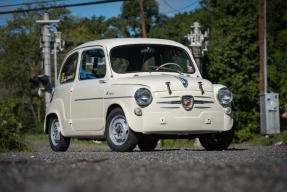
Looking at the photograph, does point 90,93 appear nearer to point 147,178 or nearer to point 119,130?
point 119,130

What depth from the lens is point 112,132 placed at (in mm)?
8789

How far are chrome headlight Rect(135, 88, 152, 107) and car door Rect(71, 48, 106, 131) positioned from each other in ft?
3.29

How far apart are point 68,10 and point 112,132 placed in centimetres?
4938

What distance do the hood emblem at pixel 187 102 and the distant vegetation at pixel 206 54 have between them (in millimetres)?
4993

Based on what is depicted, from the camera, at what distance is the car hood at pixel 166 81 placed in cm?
829

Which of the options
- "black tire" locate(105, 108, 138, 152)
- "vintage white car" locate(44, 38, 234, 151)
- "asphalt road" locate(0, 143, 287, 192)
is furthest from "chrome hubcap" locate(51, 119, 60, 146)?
"asphalt road" locate(0, 143, 287, 192)

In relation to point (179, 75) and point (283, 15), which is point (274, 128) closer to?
point (179, 75)

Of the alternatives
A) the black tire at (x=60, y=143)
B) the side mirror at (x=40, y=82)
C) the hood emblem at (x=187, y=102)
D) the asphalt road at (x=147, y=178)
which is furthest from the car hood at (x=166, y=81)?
the side mirror at (x=40, y=82)

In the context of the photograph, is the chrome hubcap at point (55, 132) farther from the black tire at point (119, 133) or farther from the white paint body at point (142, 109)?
the black tire at point (119, 133)

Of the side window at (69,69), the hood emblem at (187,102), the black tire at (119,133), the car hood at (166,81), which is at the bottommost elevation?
the black tire at (119,133)

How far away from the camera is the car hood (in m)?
8.29

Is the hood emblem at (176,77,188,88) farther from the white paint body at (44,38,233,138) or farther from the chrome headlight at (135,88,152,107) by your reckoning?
the chrome headlight at (135,88,152,107)

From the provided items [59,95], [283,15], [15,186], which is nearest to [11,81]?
[283,15]

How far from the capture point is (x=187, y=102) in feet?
27.6
